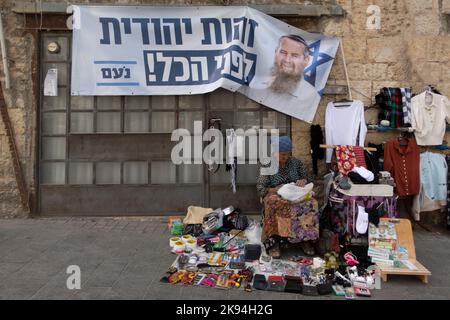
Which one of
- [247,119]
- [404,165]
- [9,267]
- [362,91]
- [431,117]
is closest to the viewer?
[9,267]

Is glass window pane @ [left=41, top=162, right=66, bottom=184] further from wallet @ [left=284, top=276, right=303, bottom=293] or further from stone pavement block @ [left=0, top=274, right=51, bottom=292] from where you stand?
wallet @ [left=284, top=276, right=303, bottom=293]

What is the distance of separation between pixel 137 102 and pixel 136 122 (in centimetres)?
34

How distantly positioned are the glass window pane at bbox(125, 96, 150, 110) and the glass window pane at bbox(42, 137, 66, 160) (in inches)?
49.6

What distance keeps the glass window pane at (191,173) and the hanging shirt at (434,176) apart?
11.5 feet

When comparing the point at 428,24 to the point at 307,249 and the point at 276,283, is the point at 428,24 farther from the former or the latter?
the point at 276,283

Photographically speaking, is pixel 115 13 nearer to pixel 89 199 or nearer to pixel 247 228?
pixel 89 199

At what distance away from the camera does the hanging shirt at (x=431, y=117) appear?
579 cm

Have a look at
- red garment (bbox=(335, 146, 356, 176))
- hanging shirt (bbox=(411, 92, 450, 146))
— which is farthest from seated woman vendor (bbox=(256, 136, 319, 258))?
hanging shirt (bbox=(411, 92, 450, 146))

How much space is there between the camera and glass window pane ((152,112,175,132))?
6348 mm

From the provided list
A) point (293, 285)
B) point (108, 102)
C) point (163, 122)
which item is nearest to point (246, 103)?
point (163, 122)

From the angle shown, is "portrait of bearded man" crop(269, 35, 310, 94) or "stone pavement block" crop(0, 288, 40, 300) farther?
"portrait of bearded man" crop(269, 35, 310, 94)

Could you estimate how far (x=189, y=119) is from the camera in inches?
251

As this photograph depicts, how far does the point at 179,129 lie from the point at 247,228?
2.09m
